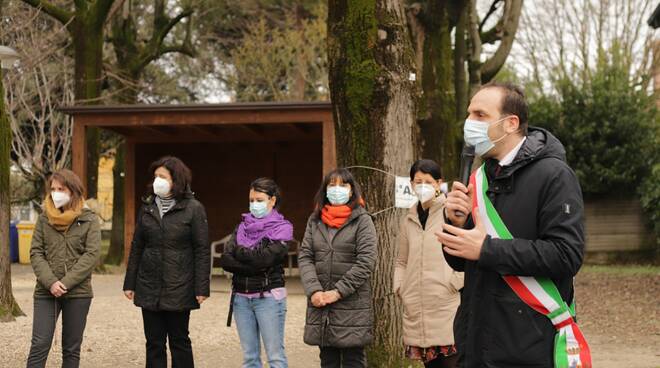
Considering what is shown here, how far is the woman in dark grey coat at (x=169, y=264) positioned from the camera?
263 inches

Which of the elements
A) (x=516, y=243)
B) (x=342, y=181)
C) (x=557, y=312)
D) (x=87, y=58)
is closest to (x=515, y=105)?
(x=516, y=243)

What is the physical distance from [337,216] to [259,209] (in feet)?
2.43

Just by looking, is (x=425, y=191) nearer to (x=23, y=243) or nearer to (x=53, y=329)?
(x=53, y=329)

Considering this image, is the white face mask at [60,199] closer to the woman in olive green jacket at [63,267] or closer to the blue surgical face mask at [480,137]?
the woman in olive green jacket at [63,267]

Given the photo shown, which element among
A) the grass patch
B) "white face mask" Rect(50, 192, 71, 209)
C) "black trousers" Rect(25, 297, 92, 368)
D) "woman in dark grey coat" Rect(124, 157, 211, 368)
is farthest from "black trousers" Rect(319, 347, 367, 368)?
the grass patch

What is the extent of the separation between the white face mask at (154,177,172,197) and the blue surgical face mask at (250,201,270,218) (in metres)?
0.70

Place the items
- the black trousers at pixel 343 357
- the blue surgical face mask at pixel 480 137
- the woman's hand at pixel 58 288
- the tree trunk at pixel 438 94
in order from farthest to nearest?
the tree trunk at pixel 438 94
the woman's hand at pixel 58 288
the black trousers at pixel 343 357
the blue surgical face mask at pixel 480 137

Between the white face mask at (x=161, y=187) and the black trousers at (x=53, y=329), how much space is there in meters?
1.01

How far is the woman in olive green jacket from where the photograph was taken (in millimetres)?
6492

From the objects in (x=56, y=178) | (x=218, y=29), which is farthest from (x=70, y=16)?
(x=56, y=178)

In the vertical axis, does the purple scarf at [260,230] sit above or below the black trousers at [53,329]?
above

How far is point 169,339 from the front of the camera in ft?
22.3

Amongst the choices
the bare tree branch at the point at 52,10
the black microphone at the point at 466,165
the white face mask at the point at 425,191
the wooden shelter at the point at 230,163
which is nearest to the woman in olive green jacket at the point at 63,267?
the white face mask at the point at 425,191

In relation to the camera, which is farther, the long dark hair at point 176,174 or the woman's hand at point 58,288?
the long dark hair at point 176,174
